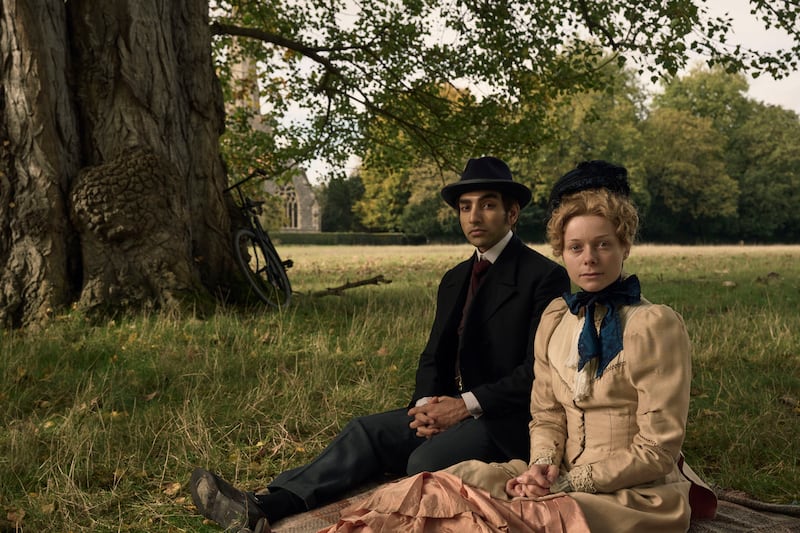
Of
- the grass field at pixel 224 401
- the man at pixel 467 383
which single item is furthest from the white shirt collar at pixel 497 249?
the grass field at pixel 224 401

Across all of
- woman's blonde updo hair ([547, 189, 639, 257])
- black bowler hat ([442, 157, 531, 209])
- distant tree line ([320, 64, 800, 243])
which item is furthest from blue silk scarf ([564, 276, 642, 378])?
distant tree line ([320, 64, 800, 243])

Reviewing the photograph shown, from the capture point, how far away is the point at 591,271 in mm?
2793

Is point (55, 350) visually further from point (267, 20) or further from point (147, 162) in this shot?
point (267, 20)

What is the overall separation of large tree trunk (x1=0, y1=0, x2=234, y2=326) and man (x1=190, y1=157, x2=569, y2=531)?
186 inches

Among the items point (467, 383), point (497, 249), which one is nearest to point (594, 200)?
point (497, 249)

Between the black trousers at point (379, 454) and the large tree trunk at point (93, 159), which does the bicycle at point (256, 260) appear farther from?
the black trousers at point (379, 454)

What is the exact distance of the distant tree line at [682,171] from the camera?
47906 mm

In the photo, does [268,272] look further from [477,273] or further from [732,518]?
[732,518]

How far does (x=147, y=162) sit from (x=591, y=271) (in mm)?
6393

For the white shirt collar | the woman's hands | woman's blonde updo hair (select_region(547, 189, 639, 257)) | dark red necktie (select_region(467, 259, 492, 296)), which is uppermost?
woman's blonde updo hair (select_region(547, 189, 639, 257))

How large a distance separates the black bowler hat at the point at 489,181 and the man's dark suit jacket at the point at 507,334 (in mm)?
281

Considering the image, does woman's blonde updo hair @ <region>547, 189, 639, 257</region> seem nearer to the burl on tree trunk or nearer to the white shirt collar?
the white shirt collar

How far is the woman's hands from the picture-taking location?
2781mm

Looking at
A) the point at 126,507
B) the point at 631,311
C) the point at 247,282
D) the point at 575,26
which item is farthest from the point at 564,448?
the point at 575,26
